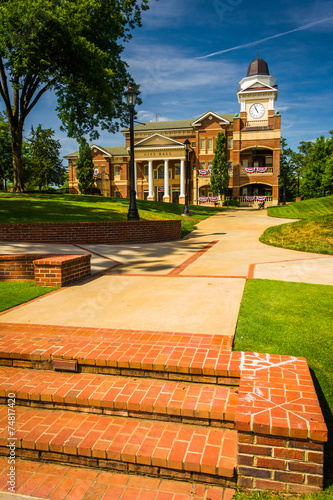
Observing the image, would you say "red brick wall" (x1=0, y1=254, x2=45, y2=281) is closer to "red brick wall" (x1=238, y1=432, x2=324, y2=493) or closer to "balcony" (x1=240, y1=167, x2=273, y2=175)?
"red brick wall" (x1=238, y1=432, x2=324, y2=493)

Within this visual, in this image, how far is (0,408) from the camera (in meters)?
3.34

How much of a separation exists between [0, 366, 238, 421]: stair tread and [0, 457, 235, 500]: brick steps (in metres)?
0.51

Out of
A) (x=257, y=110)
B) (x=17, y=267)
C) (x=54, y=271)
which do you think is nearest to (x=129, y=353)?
(x=54, y=271)

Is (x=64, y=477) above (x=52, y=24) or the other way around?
the other way around

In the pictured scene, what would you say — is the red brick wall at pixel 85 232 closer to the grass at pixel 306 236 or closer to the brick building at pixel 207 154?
the grass at pixel 306 236

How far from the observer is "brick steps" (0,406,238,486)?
258cm

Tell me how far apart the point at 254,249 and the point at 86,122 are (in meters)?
19.0

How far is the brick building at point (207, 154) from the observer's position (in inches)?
1777

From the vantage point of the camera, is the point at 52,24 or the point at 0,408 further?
the point at 52,24

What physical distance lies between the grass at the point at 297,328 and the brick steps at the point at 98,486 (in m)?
0.34

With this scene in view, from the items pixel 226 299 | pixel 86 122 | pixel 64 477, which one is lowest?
pixel 64 477

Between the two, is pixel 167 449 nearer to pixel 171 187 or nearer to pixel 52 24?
pixel 52 24

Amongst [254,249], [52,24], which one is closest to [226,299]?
[254,249]

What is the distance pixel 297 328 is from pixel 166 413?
209 centimetres
